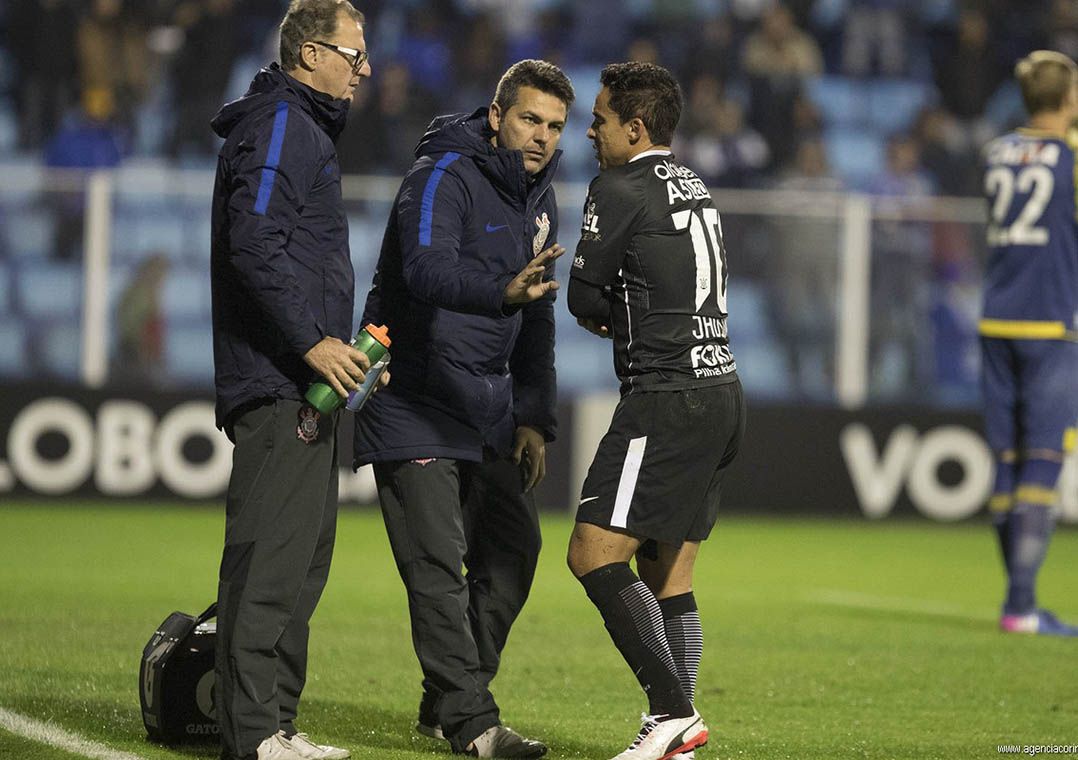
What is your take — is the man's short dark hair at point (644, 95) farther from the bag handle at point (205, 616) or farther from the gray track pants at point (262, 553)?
the bag handle at point (205, 616)

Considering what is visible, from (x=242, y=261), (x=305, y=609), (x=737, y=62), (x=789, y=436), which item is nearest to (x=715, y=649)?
(x=305, y=609)

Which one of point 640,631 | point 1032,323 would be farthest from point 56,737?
point 1032,323

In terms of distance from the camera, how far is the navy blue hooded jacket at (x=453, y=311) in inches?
215

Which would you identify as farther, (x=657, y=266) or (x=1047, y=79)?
(x=1047, y=79)

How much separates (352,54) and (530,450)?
150cm

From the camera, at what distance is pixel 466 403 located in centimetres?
556

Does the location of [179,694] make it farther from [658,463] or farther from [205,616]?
[658,463]

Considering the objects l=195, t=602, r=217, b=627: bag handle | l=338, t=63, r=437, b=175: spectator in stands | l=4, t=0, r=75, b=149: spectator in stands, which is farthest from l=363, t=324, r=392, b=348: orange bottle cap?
l=4, t=0, r=75, b=149: spectator in stands

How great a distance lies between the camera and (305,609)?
5340mm

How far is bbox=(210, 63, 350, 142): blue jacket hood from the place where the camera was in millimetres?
4961

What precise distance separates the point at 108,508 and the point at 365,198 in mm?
3108

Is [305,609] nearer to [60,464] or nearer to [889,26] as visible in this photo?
[60,464]

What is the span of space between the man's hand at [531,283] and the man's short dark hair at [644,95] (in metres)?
0.49

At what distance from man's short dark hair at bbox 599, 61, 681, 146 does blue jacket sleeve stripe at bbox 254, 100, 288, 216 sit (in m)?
0.97
